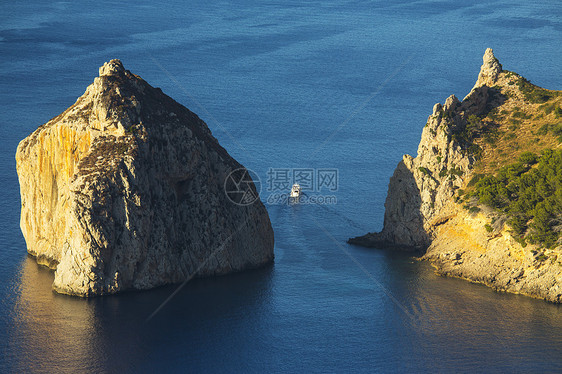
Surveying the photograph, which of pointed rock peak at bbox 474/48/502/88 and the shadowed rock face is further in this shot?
pointed rock peak at bbox 474/48/502/88

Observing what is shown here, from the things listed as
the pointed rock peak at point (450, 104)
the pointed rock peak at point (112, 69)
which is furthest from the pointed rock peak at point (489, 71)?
the pointed rock peak at point (112, 69)

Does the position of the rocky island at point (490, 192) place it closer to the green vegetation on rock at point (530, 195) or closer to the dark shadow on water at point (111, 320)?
the green vegetation on rock at point (530, 195)

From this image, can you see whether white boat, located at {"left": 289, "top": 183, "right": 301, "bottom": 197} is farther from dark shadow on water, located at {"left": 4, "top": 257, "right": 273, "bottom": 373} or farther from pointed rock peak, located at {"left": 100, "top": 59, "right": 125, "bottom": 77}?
pointed rock peak, located at {"left": 100, "top": 59, "right": 125, "bottom": 77}

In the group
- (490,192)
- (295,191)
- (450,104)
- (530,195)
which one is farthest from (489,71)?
(295,191)

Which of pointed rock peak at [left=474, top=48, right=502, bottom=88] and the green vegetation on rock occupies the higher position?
pointed rock peak at [left=474, top=48, right=502, bottom=88]

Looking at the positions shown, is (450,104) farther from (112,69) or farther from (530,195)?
(112,69)

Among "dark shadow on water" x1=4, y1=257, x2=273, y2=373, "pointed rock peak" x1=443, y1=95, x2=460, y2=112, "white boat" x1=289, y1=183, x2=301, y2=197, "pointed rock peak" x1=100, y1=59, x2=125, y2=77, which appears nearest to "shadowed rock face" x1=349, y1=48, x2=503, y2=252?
"pointed rock peak" x1=443, y1=95, x2=460, y2=112
